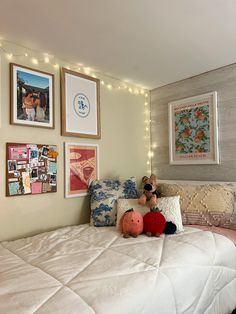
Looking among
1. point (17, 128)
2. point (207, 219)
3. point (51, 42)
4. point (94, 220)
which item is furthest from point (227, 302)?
Answer: point (51, 42)

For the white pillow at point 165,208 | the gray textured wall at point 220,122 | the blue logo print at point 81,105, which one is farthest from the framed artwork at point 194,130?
the blue logo print at point 81,105

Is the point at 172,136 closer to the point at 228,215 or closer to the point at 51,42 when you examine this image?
the point at 228,215

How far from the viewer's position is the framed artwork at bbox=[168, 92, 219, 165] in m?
2.57

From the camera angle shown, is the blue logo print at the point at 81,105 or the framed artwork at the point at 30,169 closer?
the framed artwork at the point at 30,169

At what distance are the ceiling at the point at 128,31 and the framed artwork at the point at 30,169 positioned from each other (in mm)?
883

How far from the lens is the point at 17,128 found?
201cm

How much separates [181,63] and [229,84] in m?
0.54

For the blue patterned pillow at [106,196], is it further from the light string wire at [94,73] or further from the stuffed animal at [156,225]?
the light string wire at [94,73]

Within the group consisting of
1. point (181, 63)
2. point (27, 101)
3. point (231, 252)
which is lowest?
point (231, 252)

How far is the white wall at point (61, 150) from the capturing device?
6.40 feet

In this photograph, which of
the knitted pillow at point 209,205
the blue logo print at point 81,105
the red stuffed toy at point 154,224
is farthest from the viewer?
the blue logo print at point 81,105

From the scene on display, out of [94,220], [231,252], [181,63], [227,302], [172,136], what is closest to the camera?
[227,302]

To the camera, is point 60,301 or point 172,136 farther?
point 172,136

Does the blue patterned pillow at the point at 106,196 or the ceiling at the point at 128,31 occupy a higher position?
the ceiling at the point at 128,31
